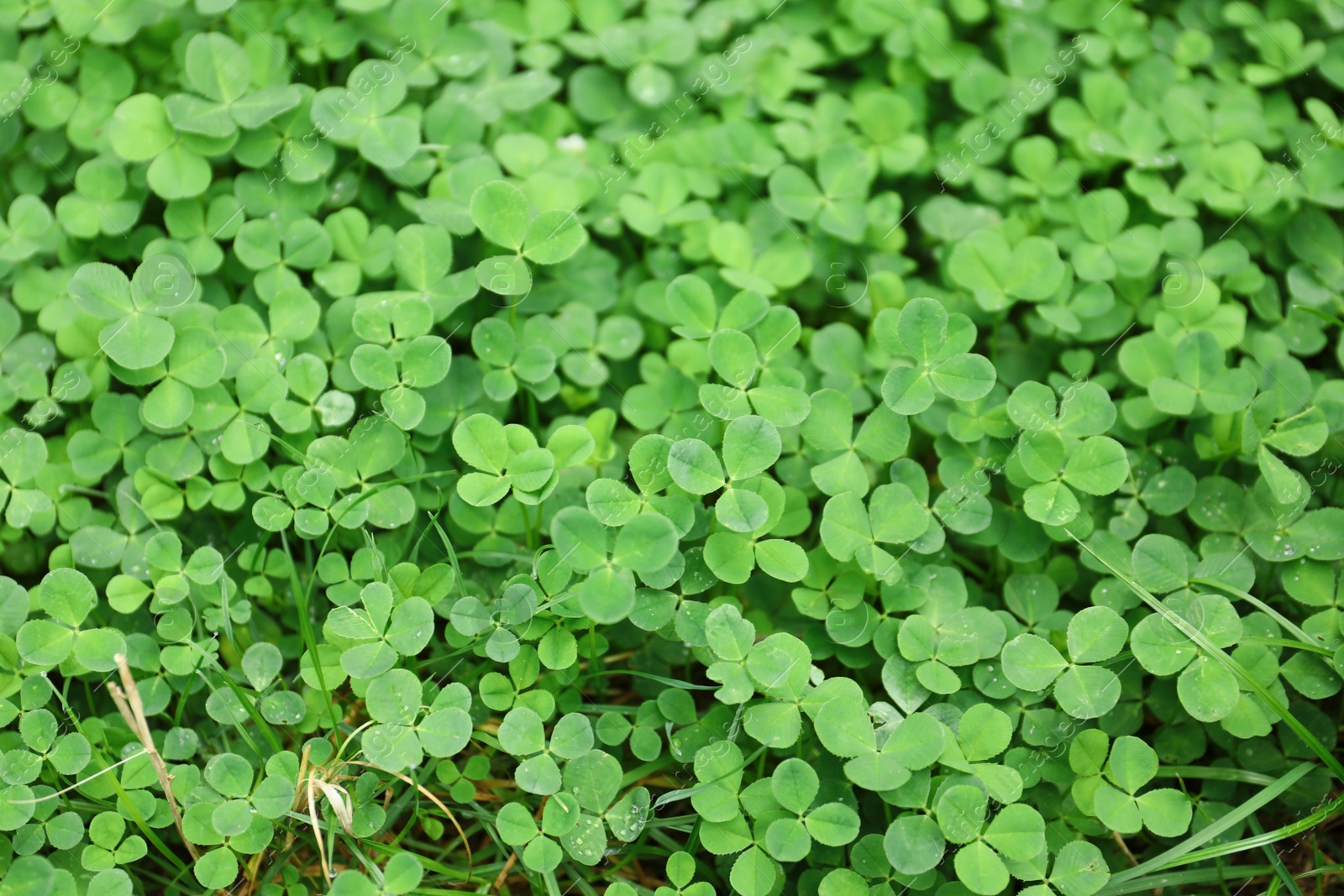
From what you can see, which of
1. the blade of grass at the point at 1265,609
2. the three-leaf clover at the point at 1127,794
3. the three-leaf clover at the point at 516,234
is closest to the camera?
the three-leaf clover at the point at 1127,794

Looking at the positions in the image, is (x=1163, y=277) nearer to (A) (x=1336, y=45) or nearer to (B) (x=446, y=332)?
(A) (x=1336, y=45)

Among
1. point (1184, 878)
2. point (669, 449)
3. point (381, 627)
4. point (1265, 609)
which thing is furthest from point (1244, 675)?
point (381, 627)

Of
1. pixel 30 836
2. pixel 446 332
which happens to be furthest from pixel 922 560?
pixel 30 836

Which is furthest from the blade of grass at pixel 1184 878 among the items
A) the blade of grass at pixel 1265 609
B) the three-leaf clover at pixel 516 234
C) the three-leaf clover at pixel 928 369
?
the three-leaf clover at pixel 516 234

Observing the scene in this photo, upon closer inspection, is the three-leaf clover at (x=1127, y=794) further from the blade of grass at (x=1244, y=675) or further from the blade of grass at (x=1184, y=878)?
the blade of grass at (x=1244, y=675)

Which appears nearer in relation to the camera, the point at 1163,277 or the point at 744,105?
the point at 1163,277

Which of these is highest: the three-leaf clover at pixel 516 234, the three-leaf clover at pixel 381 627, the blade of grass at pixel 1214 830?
the three-leaf clover at pixel 516 234

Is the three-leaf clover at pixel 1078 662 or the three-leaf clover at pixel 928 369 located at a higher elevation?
the three-leaf clover at pixel 928 369

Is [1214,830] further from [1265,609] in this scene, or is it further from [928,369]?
[928,369]

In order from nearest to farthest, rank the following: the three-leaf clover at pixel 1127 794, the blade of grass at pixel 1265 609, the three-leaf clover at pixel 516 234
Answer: the three-leaf clover at pixel 1127 794, the blade of grass at pixel 1265 609, the three-leaf clover at pixel 516 234
